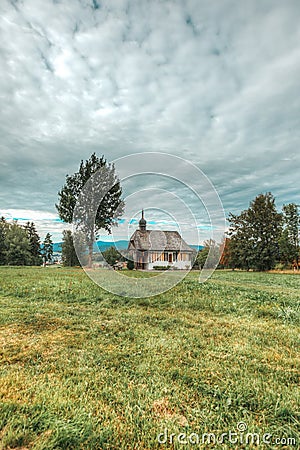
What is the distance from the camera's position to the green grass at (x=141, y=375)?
8.04ft

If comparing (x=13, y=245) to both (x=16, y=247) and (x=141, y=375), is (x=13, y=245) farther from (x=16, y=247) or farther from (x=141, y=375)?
(x=141, y=375)

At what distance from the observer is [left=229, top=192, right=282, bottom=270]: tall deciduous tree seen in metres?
38.4

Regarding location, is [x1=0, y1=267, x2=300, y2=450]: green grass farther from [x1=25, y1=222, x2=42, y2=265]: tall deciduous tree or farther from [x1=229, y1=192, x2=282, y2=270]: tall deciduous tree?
[x1=25, y1=222, x2=42, y2=265]: tall deciduous tree

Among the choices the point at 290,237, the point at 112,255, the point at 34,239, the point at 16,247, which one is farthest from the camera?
the point at 34,239

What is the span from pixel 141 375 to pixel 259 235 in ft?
129

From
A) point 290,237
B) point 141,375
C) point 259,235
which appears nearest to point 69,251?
point 259,235

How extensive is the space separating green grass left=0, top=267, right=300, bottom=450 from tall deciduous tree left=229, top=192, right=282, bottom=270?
111 feet

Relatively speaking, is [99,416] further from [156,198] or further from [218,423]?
[156,198]

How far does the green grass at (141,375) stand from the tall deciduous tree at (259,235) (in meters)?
33.8

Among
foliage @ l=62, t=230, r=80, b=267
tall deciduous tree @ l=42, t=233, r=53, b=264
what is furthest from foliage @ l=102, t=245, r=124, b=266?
tall deciduous tree @ l=42, t=233, r=53, b=264

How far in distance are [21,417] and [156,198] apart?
7668 millimetres

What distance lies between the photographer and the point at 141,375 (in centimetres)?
354

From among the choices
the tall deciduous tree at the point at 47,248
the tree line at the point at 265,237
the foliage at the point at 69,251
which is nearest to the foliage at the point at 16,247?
the foliage at the point at 69,251

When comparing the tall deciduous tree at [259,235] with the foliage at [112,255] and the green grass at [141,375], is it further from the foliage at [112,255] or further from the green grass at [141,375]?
the green grass at [141,375]
